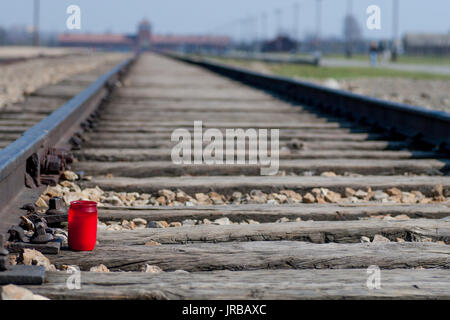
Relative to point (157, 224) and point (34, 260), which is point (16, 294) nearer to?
point (34, 260)

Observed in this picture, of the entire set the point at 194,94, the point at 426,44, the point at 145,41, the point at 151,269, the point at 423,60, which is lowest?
the point at 151,269

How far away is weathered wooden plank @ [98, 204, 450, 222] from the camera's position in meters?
3.11

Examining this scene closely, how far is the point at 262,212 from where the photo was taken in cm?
315

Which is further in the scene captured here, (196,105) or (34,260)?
(196,105)

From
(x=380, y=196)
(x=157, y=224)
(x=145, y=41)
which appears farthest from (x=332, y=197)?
(x=145, y=41)

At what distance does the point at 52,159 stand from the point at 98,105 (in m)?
4.03

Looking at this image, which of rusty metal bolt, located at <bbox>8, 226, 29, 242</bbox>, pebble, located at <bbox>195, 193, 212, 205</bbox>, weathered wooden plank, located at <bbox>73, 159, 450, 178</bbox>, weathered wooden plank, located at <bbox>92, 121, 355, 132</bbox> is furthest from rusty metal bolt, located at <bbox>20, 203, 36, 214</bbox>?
weathered wooden plank, located at <bbox>92, 121, 355, 132</bbox>

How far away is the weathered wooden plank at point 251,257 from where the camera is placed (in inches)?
94.6

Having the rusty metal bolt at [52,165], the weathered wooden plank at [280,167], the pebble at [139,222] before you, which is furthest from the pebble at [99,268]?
the weathered wooden plank at [280,167]

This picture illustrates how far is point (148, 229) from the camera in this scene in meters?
2.80

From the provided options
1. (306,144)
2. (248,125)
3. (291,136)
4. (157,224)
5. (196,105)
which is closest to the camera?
(157,224)

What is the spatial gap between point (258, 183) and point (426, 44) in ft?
315

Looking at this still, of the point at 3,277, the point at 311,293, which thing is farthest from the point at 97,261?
the point at 311,293
